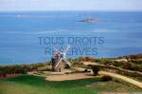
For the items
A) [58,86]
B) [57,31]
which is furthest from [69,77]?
[57,31]

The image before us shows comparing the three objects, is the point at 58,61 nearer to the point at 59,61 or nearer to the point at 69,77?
the point at 59,61

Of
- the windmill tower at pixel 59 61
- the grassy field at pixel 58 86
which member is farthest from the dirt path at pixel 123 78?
the windmill tower at pixel 59 61

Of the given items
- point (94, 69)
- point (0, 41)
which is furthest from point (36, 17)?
point (94, 69)

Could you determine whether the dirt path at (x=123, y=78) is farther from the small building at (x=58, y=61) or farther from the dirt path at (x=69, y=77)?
the small building at (x=58, y=61)

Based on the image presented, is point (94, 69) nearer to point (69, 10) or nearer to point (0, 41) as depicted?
point (69, 10)

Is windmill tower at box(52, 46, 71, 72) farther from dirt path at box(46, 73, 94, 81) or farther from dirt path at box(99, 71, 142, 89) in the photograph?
dirt path at box(99, 71, 142, 89)

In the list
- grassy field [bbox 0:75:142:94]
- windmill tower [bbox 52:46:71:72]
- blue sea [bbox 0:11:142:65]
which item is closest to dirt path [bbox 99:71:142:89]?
grassy field [bbox 0:75:142:94]
